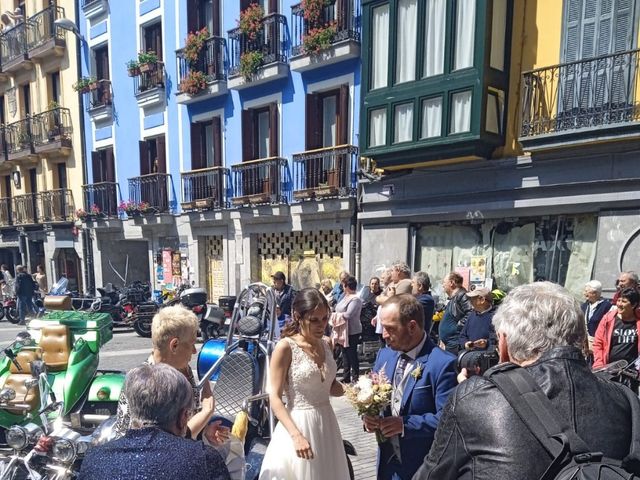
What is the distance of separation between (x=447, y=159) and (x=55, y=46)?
55.3ft

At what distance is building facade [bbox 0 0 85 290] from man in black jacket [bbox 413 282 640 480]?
2004 centimetres

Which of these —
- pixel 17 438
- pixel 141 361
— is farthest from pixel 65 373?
pixel 141 361

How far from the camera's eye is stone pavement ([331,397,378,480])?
4.32m

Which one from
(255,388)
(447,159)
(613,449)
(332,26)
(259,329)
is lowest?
(255,388)

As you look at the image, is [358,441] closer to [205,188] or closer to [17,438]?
[17,438]

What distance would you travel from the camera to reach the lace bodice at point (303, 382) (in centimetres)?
288

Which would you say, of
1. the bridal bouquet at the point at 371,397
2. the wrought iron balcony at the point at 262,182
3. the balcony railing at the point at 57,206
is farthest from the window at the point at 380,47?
the balcony railing at the point at 57,206

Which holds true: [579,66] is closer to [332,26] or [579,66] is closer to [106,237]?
[332,26]

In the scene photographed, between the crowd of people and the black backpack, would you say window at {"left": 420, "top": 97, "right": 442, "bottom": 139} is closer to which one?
the crowd of people

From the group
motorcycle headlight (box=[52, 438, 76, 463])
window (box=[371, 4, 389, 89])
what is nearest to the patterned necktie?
motorcycle headlight (box=[52, 438, 76, 463])

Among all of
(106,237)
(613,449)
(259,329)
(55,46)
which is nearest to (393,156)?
(259,329)

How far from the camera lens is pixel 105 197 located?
17703 mm

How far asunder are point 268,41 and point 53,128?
1174 cm

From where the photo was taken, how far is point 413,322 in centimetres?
239
